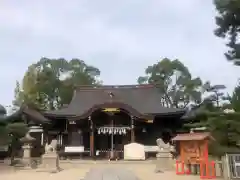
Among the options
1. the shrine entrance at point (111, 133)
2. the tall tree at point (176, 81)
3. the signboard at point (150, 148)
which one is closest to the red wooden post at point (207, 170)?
the signboard at point (150, 148)

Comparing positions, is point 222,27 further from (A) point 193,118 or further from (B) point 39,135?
(B) point 39,135

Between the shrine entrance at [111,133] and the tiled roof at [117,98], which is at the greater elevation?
the tiled roof at [117,98]

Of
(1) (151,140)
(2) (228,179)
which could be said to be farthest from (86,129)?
(2) (228,179)

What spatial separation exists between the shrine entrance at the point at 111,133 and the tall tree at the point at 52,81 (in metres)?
16.6

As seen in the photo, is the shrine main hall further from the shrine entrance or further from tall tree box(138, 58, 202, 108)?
tall tree box(138, 58, 202, 108)

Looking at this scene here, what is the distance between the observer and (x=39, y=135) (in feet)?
88.9

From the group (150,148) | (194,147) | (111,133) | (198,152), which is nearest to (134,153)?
(150,148)

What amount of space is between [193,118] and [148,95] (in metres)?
5.70

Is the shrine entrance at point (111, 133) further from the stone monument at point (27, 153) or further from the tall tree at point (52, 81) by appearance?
the tall tree at point (52, 81)

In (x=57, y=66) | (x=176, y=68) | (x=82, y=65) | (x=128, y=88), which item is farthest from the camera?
(x=82, y=65)

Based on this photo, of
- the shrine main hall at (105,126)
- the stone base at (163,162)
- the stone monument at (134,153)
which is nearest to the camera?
the stone base at (163,162)

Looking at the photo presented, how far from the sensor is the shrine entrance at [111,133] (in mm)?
22062

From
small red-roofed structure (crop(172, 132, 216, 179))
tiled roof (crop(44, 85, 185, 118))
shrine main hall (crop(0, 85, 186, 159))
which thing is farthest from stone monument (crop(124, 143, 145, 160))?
small red-roofed structure (crop(172, 132, 216, 179))

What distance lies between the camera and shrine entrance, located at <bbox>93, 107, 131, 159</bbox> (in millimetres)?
22062
